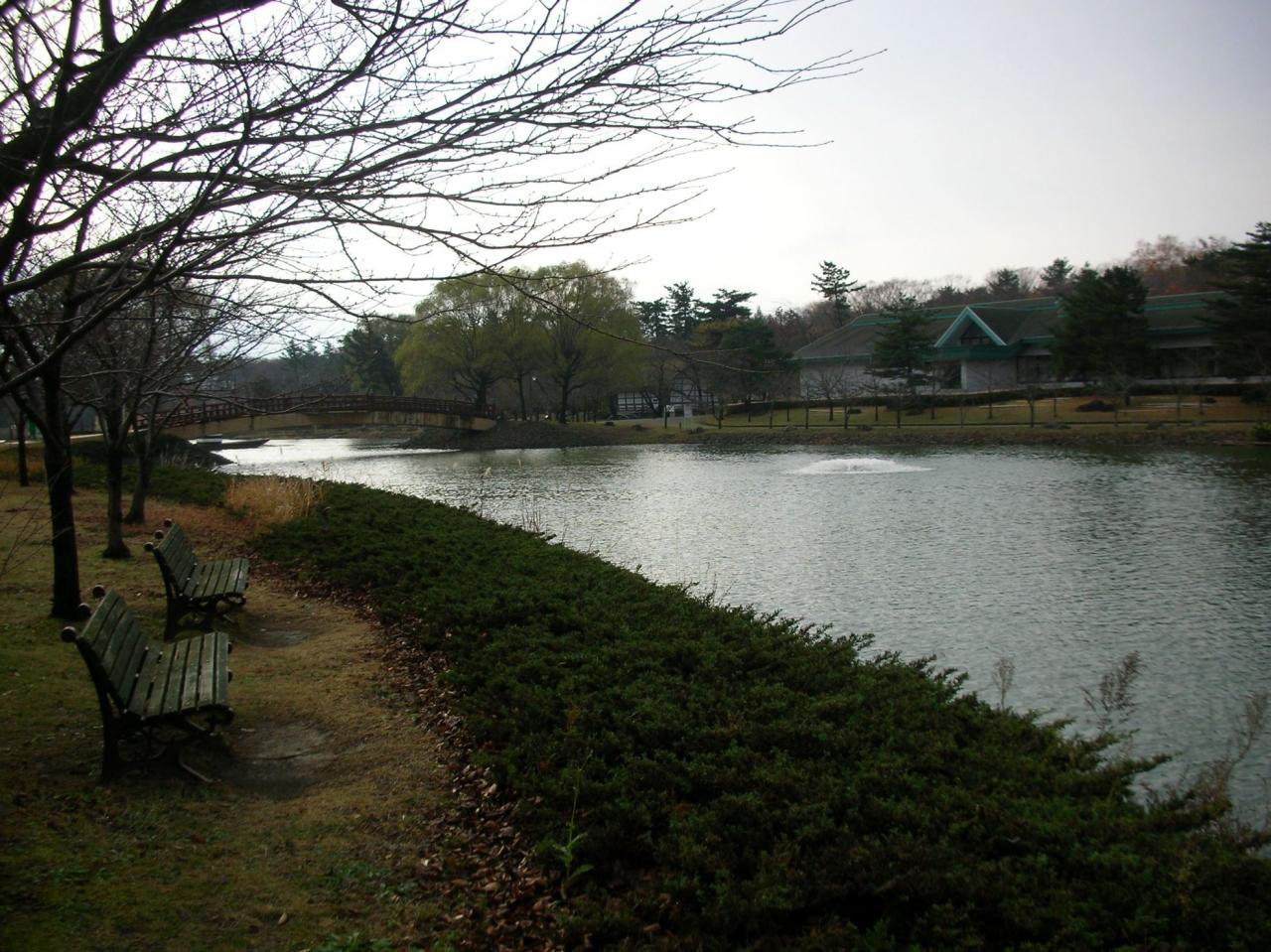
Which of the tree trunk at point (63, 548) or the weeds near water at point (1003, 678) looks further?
the tree trunk at point (63, 548)

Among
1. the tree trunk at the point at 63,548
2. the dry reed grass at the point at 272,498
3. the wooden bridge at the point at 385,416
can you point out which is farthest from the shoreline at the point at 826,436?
the tree trunk at the point at 63,548

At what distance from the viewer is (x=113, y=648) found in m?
5.16

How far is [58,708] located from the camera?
589 centimetres

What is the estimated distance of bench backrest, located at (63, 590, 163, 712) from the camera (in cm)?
462

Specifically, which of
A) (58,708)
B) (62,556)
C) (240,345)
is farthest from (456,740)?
(240,345)

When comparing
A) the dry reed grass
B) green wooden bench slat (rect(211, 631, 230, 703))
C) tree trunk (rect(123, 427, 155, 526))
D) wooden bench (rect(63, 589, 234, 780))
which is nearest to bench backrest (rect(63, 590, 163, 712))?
wooden bench (rect(63, 589, 234, 780))

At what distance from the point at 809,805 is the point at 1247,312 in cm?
4275

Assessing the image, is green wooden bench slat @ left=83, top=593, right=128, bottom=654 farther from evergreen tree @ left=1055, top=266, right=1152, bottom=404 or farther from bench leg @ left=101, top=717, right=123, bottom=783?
evergreen tree @ left=1055, top=266, right=1152, bottom=404

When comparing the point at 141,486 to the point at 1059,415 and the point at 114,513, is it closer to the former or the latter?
the point at 114,513

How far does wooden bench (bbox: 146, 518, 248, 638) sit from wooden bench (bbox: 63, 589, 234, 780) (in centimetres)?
207

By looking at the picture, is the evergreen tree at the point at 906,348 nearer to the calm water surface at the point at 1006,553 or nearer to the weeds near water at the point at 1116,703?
the calm water surface at the point at 1006,553

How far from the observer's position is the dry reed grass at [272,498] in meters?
15.2

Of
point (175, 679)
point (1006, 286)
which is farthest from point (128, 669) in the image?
point (1006, 286)

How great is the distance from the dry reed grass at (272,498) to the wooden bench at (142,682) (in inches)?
356
